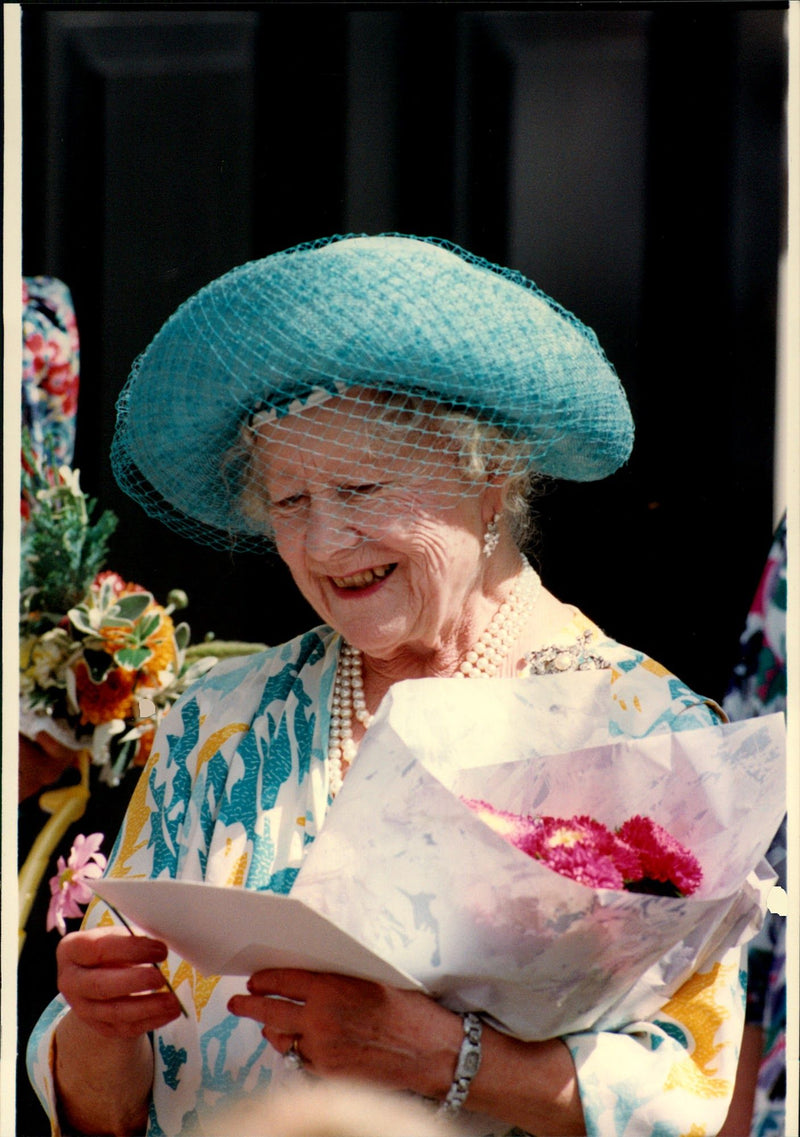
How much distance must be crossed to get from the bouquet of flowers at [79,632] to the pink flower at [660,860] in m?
1.51

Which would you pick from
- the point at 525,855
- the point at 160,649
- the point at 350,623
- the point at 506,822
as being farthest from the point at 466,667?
the point at 160,649

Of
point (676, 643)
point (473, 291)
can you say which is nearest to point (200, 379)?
point (473, 291)

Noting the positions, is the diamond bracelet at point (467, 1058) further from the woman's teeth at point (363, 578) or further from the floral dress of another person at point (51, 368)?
the floral dress of another person at point (51, 368)

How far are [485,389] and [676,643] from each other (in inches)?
41.1

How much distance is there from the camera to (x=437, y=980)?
159 centimetres

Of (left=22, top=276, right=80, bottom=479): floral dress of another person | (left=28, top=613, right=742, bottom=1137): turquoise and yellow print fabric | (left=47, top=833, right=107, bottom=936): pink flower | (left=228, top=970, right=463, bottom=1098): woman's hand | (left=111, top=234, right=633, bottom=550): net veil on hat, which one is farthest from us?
(left=22, top=276, right=80, bottom=479): floral dress of another person

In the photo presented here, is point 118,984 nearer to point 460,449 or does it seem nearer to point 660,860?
point 660,860

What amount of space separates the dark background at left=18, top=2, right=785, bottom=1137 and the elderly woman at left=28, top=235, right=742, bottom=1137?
600 mm

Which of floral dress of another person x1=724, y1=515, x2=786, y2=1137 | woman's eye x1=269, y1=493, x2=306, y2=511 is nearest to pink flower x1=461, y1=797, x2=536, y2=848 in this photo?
woman's eye x1=269, y1=493, x2=306, y2=511

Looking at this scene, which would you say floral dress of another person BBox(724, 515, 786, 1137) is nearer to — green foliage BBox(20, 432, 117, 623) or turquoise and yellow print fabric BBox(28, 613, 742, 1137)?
turquoise and yellow print fabric BBox(28, 613, 742, 1137)

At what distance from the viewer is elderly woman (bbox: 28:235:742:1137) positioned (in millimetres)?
1745

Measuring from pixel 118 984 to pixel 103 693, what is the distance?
47.0 inches

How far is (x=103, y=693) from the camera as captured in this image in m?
2.86

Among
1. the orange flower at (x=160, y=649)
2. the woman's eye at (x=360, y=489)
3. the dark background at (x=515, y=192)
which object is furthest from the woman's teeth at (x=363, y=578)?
the orange flower at (x=160, y=649)
